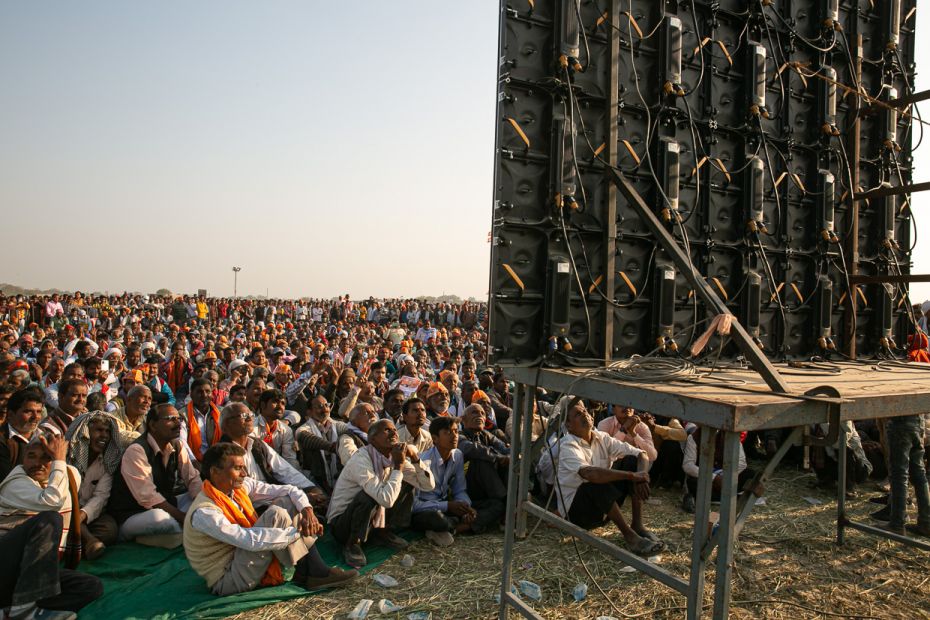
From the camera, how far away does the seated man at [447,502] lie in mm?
5582

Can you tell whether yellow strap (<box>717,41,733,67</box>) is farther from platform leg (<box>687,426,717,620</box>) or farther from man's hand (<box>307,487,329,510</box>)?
man's hand (<box>307,487,329,510</box>)

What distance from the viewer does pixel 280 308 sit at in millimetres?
31844

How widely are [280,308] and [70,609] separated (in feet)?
94.6

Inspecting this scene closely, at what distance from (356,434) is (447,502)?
120 cm

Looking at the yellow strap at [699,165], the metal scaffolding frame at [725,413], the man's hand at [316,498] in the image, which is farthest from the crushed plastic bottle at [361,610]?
the yellow strap at [699,165]

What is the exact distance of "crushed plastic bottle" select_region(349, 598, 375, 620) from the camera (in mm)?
4152

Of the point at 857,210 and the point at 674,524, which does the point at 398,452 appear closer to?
the point at 674,524

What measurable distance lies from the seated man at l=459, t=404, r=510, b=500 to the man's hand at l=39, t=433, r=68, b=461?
11.9ft

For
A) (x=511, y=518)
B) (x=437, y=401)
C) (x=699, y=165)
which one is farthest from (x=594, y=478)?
(x=699, y=165)

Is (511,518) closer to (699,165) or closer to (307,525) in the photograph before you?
(307,525)

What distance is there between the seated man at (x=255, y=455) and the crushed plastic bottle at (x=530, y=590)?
2.25m

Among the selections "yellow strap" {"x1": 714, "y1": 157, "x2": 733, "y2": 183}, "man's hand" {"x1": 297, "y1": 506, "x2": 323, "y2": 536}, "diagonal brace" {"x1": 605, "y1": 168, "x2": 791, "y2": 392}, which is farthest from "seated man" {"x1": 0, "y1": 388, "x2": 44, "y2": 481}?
"yellow strap" {"x1": 714, "y1": 157, "x2": 733, "y2": 183}

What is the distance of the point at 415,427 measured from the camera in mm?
6125

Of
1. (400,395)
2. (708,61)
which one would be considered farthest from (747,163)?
(400,395)
